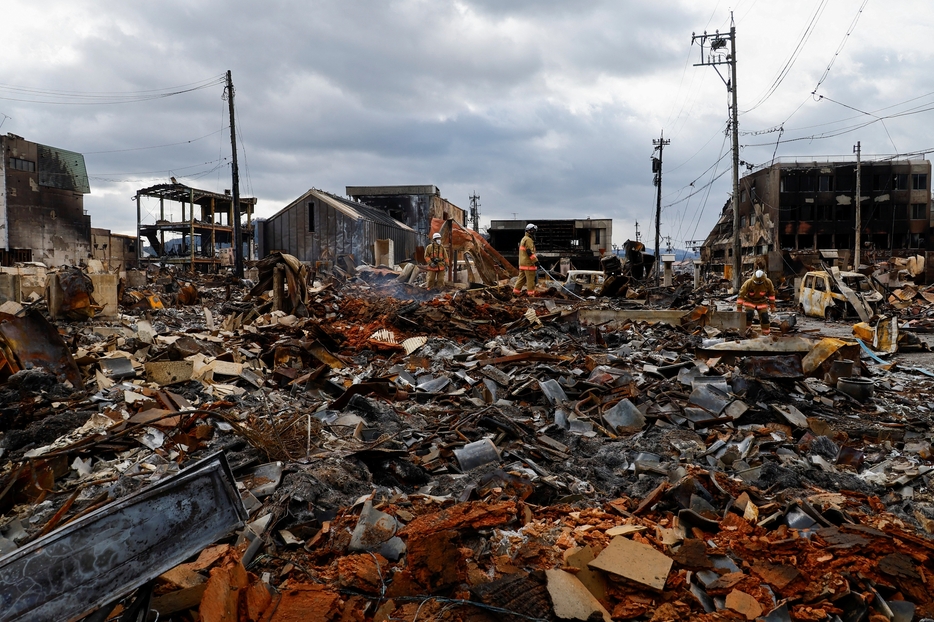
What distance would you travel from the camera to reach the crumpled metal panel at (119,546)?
2117 mm

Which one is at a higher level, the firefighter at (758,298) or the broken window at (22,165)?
the broken window at (22,165)

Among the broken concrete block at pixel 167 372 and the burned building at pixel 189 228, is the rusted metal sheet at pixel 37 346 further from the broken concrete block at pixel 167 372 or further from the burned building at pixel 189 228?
the burned building at pixel 189 228

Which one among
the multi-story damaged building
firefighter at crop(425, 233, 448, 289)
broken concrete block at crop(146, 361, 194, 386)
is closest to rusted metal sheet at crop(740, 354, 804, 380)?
broken concrete block at crop(146, 361, 194, 386)

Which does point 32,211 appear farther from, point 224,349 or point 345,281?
point 224,349

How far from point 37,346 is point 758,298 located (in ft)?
44.3

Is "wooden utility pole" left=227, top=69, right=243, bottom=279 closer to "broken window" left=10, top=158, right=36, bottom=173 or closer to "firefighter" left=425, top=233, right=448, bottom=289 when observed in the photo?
"firefighter" left=425, top=233, right=448, bottom=289

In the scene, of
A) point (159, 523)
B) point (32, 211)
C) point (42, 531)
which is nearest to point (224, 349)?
point (42, 531)

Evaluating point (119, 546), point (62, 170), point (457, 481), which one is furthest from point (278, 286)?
point (62, 170)

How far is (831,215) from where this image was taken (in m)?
51.7

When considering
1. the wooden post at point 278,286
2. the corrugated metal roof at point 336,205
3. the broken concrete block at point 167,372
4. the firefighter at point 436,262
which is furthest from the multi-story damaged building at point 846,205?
the broken concrete block at point 167,372

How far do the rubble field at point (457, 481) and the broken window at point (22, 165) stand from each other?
1199 inches

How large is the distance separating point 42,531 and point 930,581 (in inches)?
211

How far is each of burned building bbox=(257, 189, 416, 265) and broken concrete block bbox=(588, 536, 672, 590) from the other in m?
24.3

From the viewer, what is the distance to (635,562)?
3127mm
